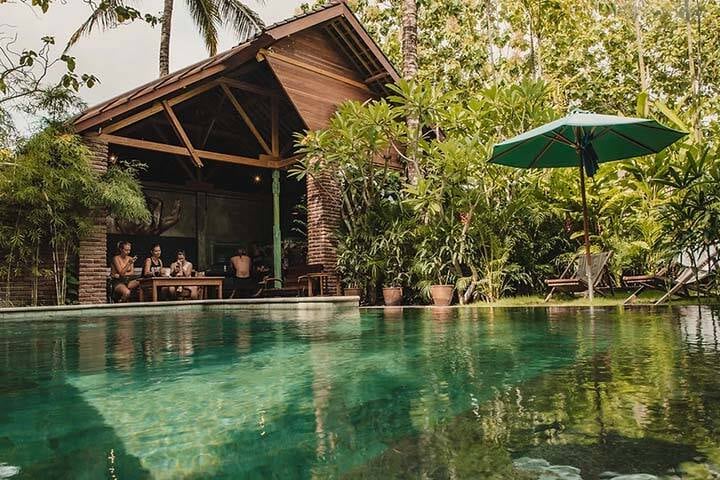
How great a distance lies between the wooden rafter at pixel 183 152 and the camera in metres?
10.6

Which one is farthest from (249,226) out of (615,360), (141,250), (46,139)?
(615,360)

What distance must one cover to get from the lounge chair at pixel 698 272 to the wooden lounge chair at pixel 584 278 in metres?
0.95

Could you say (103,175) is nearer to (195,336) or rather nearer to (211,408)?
(195,336)

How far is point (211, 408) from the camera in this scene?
1898 mm

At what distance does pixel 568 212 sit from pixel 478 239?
1.71 meters

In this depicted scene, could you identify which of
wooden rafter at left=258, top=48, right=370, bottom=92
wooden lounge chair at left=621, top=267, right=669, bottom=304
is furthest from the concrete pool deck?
wooden rafter at left=258, top=48, right=370, bottom=92

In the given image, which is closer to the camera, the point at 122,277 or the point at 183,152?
the point at 122,277

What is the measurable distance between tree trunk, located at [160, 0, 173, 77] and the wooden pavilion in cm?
285

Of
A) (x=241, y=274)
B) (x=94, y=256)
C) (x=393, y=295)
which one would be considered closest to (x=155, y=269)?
(x=241, y=274)

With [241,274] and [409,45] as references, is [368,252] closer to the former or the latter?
[409,45]

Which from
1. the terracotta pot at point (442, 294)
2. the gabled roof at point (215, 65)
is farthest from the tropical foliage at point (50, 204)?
the terracotta pot at point (442, 294)

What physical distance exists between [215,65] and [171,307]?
5129 millimetres

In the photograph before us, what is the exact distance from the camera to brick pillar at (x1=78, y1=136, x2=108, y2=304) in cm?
985

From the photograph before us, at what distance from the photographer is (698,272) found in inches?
252
